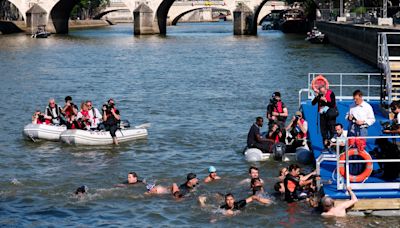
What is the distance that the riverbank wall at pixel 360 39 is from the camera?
4819 centimetres

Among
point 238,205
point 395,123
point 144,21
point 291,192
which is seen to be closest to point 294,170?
point 291,192

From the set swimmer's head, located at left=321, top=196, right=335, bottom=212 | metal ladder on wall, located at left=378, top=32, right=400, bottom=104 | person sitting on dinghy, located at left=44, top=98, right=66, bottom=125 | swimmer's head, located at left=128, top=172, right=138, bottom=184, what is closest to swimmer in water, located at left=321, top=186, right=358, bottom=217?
swimmer's head, located at left=321, top=196, right=335, bottom=212

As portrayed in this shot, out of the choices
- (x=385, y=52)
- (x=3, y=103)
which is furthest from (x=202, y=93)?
(x=385, y=52)

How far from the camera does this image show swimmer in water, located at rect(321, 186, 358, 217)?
16.1 metres

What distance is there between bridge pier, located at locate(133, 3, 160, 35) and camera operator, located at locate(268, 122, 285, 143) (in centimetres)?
9059

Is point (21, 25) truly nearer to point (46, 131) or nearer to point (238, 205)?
point (46, 131)

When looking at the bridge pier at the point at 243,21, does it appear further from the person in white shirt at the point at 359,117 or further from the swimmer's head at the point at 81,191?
the person in white shirt at the point at 359,117

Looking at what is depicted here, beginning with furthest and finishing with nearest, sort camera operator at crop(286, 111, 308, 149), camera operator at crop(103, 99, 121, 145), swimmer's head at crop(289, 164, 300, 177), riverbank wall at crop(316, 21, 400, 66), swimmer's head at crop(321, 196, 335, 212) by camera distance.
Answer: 1. riverbank wall at crop(316, 21, 400, 66)
2. camera operator at crop(103, 99, 121, 145)
3. camera operator at crop(286, 111, 308, 149)
4. swimmer's head at crop(289, 164, 300, 177)
5. swimmer's head at crop(321, 196, 335, 212)

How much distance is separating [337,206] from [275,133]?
605 centimetres

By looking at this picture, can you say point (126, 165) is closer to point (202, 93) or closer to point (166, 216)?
point (166, 216)

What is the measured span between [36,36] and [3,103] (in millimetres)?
65898

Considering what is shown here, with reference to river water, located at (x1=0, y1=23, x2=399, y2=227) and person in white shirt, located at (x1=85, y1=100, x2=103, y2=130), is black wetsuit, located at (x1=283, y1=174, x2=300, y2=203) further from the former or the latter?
person in white shirt, located at (x1=85, y1=100, x2=103, y2=130)

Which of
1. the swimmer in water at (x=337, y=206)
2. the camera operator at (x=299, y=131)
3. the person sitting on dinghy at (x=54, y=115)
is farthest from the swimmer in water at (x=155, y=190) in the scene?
the person sitting on dinghy at (x=54, y=115)

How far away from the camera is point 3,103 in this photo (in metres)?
37.9
